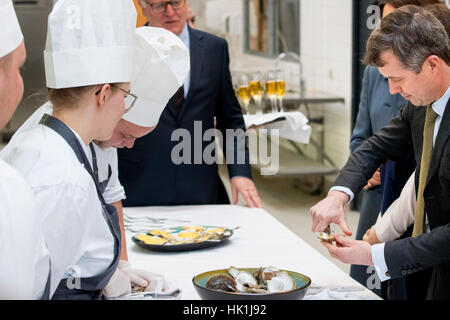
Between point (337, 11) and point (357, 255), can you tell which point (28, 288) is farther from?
point (337, 11)

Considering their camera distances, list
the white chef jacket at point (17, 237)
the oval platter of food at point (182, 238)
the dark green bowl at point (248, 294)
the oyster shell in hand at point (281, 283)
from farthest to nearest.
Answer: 1. the oval platter of food at point (182, 238)
2. the oyster shell in hand at point (281, 283)
3. the dark green bowl at point (248, 294)
4. the white chef jacket at point (17, 237)

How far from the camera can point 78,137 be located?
4.52 ft

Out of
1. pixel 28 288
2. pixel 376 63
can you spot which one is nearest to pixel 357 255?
pixel 376 63

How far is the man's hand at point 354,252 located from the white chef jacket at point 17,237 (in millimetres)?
990

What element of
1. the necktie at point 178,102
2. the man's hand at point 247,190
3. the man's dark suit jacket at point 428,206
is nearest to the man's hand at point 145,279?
the man's dark suit jacket at point 428,206

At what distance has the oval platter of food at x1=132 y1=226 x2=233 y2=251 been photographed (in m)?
2.20

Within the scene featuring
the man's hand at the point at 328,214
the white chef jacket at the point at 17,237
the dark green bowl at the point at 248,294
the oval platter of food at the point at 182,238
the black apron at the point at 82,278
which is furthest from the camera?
the oval platter of food at the point at 182,238

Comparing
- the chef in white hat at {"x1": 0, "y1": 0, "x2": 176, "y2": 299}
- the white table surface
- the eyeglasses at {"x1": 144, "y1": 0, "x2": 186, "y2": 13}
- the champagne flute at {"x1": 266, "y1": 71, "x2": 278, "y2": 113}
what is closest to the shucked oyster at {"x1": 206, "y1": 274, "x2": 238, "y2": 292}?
the white table surface

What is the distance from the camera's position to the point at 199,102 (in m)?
2.93

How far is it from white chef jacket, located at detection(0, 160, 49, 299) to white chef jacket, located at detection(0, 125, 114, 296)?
181 mm

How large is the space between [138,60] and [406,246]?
867mm

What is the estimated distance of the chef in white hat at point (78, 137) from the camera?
4.11ft

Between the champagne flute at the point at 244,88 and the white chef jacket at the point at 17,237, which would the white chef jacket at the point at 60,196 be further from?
the champagne flute at the point at 244,88

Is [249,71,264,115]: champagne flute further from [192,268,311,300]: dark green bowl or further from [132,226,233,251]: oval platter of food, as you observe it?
[192,268,311,300]: dark green bowl
